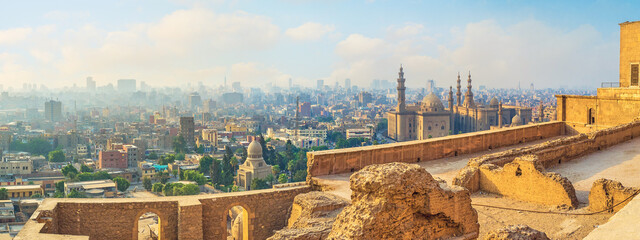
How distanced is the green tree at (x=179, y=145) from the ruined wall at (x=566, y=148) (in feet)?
192

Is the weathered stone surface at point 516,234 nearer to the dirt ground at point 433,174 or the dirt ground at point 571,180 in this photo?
the dirt ground at point 571,180

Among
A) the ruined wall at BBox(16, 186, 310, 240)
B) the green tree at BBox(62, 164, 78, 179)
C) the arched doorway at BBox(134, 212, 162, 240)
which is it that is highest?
the ruined wall at BBox(16, 186, 310, 240)

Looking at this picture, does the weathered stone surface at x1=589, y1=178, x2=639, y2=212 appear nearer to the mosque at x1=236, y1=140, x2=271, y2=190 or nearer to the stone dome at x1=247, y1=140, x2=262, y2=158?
the mosque at x1=236, y1=140, x2=271, y2=190

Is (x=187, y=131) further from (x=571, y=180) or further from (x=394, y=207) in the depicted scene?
(x=394, y=207)

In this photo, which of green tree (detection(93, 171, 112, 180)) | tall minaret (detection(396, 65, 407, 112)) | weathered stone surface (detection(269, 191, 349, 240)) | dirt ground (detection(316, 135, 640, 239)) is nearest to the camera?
weathered stone surface (detection(269, 191, 349, 240))

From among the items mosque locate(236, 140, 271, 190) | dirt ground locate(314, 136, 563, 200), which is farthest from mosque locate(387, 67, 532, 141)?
dirt ground locate(314, 136, 563, 200)

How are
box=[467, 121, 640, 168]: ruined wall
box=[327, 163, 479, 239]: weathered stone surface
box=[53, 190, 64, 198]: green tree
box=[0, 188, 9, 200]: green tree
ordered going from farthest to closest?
box=[53, 190, 64, 198]: green tree → box=[0, 188, 9, 200]: green tree → box=[467, 121, 640, 168]: ruined wall → box=[327, 163, 479, 239]: weathered stone surface

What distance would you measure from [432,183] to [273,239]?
1255 mm

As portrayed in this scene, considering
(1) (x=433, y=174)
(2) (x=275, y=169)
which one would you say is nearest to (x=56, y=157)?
(2) (x=275, y=169)

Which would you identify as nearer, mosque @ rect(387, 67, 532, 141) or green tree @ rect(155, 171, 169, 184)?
green tree @ rect(155, 171, 169, 184)

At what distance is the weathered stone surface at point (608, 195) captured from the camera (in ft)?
17.2

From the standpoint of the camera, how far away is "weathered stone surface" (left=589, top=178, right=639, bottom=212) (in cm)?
525

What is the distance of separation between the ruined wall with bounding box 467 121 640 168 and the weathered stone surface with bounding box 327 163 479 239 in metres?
2.45

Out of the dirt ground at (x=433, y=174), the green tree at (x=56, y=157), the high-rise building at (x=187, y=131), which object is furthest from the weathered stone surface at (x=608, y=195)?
the high-rise building at (x=187, y=131)
